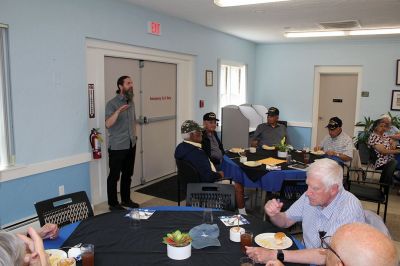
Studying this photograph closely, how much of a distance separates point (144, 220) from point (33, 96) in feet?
6.52

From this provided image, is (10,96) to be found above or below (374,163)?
above

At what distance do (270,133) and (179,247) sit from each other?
372 centimetres

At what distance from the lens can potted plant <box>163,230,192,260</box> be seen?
1.59 metres

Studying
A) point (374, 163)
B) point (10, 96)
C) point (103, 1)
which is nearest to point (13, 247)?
point (10, 96)

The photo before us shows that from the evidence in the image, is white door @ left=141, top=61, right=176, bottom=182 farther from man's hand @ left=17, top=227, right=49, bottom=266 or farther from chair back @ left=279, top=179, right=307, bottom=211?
man's hand @ left=17, top=227, right=49, bottom=266

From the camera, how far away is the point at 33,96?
3.28 meters

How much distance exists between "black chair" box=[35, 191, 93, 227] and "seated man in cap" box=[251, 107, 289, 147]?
3.12m

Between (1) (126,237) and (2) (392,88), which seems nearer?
(1) (126,237)

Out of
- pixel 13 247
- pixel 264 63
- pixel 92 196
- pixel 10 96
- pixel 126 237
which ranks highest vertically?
pixel 264 63

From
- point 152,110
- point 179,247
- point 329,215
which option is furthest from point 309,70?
point 179,247

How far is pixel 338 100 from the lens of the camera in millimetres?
7531

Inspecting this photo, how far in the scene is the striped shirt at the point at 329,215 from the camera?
1772 mm

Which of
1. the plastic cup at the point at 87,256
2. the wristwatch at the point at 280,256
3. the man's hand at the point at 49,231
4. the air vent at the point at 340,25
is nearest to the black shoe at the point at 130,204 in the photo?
the man's hand at the point at 49,231

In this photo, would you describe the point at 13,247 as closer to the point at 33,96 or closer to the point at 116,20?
the point at 33,96
